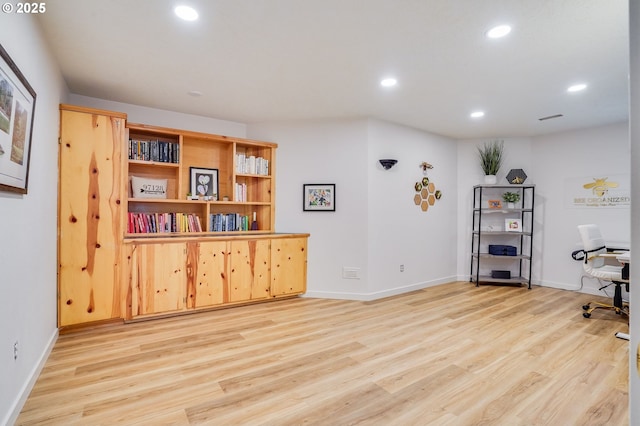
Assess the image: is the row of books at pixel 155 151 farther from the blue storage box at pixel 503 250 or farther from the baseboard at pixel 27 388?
the blue storage box at pixel 503 250

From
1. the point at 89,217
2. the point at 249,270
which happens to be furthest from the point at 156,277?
the point at 249,270

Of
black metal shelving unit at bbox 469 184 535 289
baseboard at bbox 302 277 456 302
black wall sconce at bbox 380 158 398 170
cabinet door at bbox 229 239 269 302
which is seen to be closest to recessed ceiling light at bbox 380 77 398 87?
black wall sconce at bbox 380 158 398 170

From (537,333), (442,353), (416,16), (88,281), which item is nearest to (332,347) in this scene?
(442,353)

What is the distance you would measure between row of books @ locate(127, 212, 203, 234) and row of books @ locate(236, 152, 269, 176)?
868mm

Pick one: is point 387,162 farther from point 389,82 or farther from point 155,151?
point 155,151

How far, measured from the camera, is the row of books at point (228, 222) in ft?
13.6

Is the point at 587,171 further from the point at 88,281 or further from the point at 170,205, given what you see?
the point at 88,281

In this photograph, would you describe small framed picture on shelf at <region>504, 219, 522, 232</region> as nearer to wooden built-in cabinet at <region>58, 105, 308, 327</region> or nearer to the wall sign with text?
the wall sign with text

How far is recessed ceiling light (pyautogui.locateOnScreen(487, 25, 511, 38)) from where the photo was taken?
2.25 metres

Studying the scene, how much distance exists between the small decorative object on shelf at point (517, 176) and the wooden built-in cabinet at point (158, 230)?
3.63 meters

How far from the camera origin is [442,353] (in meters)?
2.71

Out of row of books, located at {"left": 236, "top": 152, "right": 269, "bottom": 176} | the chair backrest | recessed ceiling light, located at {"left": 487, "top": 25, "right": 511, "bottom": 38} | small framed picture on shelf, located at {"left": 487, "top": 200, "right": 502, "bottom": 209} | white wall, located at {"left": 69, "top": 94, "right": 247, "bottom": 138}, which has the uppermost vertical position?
recessed ceiling light, located at {"left": 487, "top": 25, "right": 511, "bottom": 38}

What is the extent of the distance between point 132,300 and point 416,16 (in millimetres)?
3605

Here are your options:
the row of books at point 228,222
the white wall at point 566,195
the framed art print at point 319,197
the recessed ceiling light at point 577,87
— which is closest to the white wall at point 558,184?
the white wall at point 566,195
